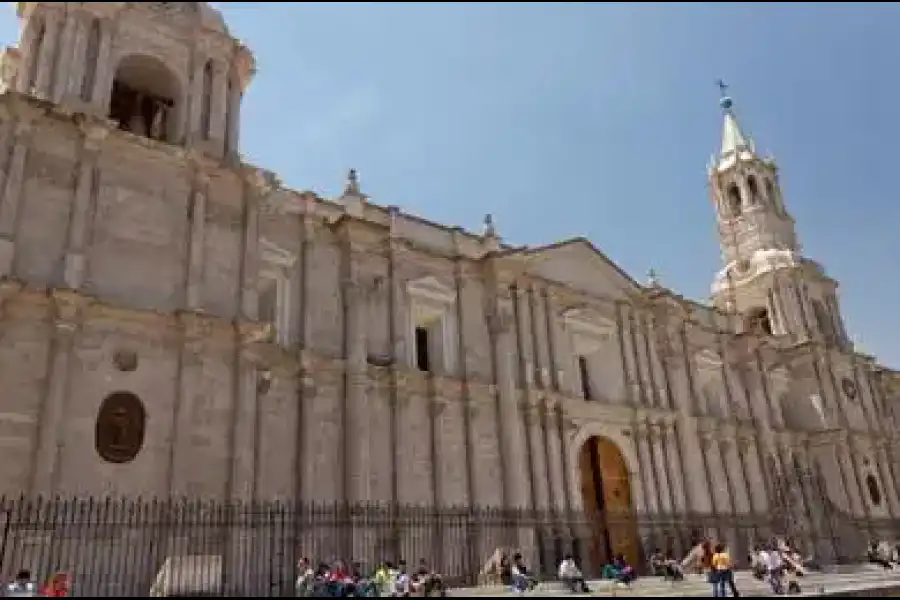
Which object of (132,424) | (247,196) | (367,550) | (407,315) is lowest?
(367,550)

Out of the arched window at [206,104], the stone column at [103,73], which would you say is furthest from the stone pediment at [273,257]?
the stone column at [103,73]

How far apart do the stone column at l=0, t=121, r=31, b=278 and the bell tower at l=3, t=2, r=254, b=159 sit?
1.13m

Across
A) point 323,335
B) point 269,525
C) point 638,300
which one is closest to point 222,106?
point 323,335

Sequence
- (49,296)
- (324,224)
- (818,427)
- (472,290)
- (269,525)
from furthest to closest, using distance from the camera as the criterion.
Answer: (818,427) → (472,290) → (324,224) → (269,525) → (49,296)

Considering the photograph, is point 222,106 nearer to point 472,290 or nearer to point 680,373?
point 472,290

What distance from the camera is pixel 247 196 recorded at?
16828 mm

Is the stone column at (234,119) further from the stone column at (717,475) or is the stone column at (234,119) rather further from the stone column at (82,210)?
the stone column at (717,475)

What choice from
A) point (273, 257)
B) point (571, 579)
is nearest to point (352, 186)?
point (273, 257)

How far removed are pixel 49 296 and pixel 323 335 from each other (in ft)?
20.8

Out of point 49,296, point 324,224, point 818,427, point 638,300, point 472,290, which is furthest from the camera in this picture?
point 818,427

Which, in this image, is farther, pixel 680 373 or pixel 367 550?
pixel 680 373

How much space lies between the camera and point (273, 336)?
1658 cm

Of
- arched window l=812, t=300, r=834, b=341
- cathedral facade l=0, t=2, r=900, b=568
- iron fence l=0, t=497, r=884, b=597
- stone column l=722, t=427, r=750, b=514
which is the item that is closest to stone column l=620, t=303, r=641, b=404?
cathedral facade l=0, t=2, r=900, b=568

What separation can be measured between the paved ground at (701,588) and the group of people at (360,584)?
803 millimetres
